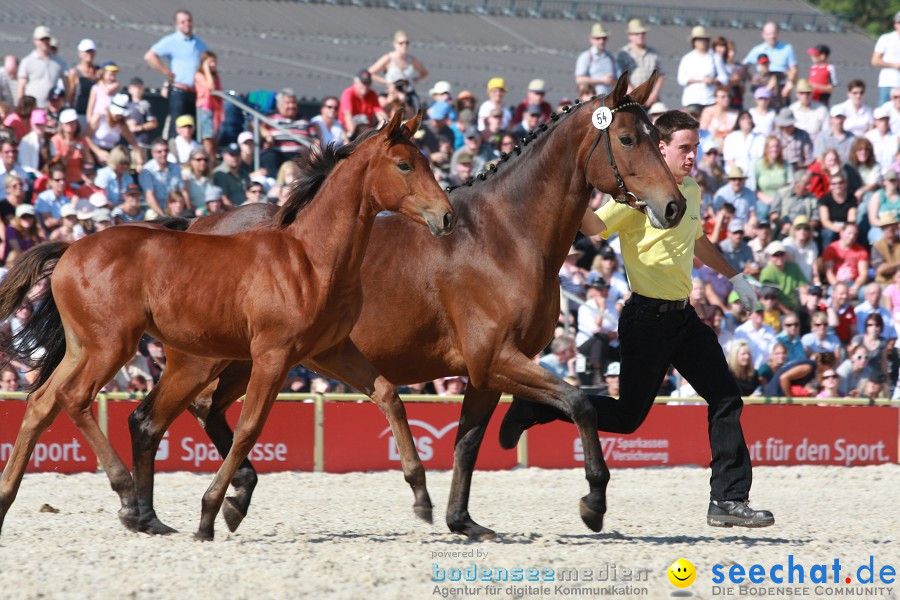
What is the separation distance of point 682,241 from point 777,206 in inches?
→ 350

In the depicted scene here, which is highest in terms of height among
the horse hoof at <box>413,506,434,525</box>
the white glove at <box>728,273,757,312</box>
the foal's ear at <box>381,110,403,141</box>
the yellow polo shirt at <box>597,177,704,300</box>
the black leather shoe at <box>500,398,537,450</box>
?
the foal's ear at <box>381,110,403,141</box>

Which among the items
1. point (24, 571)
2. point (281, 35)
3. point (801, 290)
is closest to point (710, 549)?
point (24, 571)

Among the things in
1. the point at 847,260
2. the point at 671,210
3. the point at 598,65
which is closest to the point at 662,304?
the point at 671,210

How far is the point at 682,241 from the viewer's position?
23.9ft

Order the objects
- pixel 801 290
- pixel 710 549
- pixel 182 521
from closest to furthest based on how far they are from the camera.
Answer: pixel 710 549 < pixel 182 521 < pixel 801 290

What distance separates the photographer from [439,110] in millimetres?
16078

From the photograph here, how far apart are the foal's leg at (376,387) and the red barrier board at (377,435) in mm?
4504

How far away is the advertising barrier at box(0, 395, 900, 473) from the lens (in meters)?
11.1

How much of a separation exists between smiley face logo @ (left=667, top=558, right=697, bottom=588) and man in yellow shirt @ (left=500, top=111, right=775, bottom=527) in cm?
136

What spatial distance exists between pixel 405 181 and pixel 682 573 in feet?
7.35

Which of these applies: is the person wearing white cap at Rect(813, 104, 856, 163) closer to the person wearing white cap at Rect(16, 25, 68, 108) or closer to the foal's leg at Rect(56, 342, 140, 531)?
the person wearing white cap at Rect(16, 25, 68, 108)

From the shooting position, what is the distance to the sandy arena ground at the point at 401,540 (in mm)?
5703

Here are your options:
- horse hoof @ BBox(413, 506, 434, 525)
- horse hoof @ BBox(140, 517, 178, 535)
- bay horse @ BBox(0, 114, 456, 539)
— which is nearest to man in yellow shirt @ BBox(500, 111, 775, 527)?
horse hoof @ BBox(413, 506, 434, 525)

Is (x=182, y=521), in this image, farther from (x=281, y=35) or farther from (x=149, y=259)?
(x=281, y=35)
